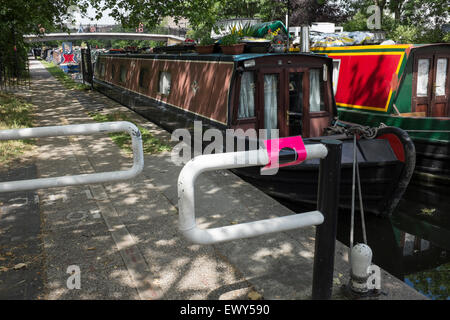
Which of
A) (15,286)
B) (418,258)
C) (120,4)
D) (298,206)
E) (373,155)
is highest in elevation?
(120,4)

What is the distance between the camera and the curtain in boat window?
20.3 ft

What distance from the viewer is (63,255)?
11.5ft

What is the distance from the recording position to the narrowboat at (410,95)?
24.6 ft

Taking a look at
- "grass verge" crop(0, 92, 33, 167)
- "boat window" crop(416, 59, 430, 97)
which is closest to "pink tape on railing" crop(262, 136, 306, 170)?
"grass verge" crop(0, 92, 33, 167)

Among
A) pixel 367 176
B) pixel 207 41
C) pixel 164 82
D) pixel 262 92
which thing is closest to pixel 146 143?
pixel 164 82

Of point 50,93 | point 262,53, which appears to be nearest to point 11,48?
point 50,93

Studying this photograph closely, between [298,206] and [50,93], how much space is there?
13.8 metres

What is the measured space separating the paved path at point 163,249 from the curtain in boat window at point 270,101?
3.55 feet

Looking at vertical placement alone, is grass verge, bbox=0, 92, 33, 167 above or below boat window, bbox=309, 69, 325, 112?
below

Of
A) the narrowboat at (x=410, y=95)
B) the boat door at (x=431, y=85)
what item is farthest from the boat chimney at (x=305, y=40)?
the boat door at (x=431, y=85)

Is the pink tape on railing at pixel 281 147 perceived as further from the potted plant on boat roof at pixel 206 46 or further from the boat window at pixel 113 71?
the boat window at pixel 113 71

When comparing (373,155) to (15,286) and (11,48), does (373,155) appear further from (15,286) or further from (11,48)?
(11,48)

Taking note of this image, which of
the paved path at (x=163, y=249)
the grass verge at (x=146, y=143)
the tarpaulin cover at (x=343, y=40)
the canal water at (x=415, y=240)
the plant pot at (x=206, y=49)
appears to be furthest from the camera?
the tarpaulin cover at (x=343, y=40)

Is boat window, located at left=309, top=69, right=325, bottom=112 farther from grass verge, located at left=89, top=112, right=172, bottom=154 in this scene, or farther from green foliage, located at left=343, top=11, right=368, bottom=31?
green foliage, located at left=343, top=11, right=368, bottom=31
